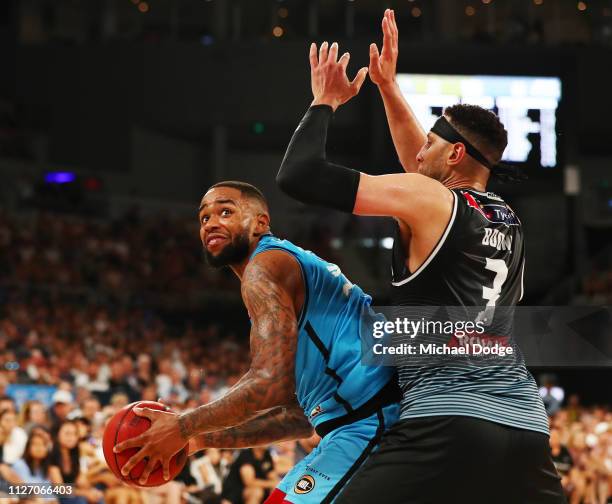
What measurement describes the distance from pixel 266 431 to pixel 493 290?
3.81 ft

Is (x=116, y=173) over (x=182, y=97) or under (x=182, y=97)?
under

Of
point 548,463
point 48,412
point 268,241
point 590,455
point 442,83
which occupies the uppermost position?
point 442,83

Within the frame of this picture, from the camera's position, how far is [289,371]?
306 cm

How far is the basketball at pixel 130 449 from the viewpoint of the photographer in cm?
309

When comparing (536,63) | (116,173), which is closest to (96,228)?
(116,173)

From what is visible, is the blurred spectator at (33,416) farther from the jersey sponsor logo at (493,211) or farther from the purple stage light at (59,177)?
the purple stage light at (59,177)

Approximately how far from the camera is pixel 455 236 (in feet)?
9.27

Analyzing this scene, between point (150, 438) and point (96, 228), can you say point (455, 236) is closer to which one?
point (150, 438)

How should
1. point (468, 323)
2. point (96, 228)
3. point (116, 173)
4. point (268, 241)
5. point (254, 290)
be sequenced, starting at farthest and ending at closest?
point (116, 173) < point (96, 228) < point (268, 241) < point (254, 290) < point (468, 323)

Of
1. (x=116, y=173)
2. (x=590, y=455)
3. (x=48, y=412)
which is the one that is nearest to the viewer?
(x=48, y=412)

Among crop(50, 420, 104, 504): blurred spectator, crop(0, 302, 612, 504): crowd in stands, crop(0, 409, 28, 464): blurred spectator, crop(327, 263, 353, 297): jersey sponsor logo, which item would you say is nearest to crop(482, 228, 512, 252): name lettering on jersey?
crop(327, 263, 353, 297): jersey sponsor logo

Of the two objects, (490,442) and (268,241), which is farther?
(268,241)

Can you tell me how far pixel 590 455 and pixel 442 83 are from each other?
6461mm

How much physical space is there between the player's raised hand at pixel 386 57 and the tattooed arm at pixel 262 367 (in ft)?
3.25
